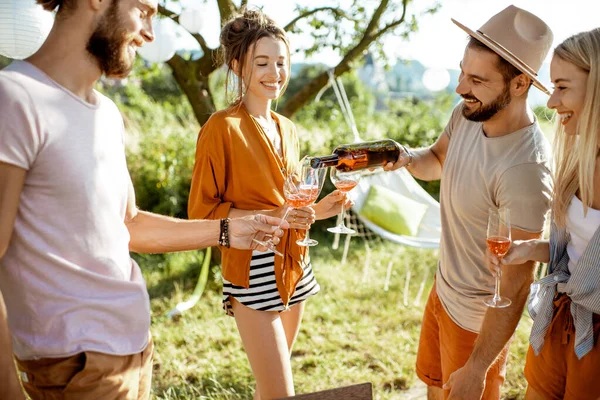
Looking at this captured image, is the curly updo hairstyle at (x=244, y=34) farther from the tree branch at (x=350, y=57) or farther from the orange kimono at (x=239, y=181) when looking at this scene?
the tree branch at (x=350, y=57)

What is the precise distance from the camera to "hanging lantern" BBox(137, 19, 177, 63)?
405 centimetres

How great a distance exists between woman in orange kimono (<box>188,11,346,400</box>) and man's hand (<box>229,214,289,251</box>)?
0.18m

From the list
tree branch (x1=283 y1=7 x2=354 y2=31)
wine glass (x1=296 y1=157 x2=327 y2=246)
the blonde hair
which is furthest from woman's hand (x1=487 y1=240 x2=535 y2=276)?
tree branch (x1=283 y1=7 x2=354 y2=31)

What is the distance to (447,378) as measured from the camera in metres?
2.28

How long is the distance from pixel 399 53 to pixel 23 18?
3.98m

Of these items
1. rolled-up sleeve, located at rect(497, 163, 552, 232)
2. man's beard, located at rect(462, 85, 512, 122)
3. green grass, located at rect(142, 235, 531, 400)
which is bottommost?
green grass, located at rect(142, 235, 531, 400)

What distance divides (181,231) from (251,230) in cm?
25

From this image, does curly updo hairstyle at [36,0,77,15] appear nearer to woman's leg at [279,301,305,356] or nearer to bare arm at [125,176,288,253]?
bare arm at [125,176,288,253]

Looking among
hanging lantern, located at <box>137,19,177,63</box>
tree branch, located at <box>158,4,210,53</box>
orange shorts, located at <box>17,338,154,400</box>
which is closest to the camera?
orange shorts, located at <box>17,338,154,400</box>

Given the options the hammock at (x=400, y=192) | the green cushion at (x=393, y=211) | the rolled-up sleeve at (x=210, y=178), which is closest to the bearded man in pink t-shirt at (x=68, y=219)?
the rolled-up sleeve at (x=210, y=178)

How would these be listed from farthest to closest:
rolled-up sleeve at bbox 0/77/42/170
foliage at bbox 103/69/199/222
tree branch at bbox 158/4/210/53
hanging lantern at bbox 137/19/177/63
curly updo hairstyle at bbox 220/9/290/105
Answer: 1. foliage at bbox 103/69/199/222
2. tree branch at bbox 158/4/210/53
3. hanging lantern at bbox 137/19/177/63
4. curly updo hairstyle at bbox 220/9/290/105
5. rolled-up sleeve at bbox 0/77/42/170

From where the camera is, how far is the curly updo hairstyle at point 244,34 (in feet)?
7.75

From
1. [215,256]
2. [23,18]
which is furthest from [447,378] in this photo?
[215,256]

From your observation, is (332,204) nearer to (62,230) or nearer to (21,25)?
(62,230)
